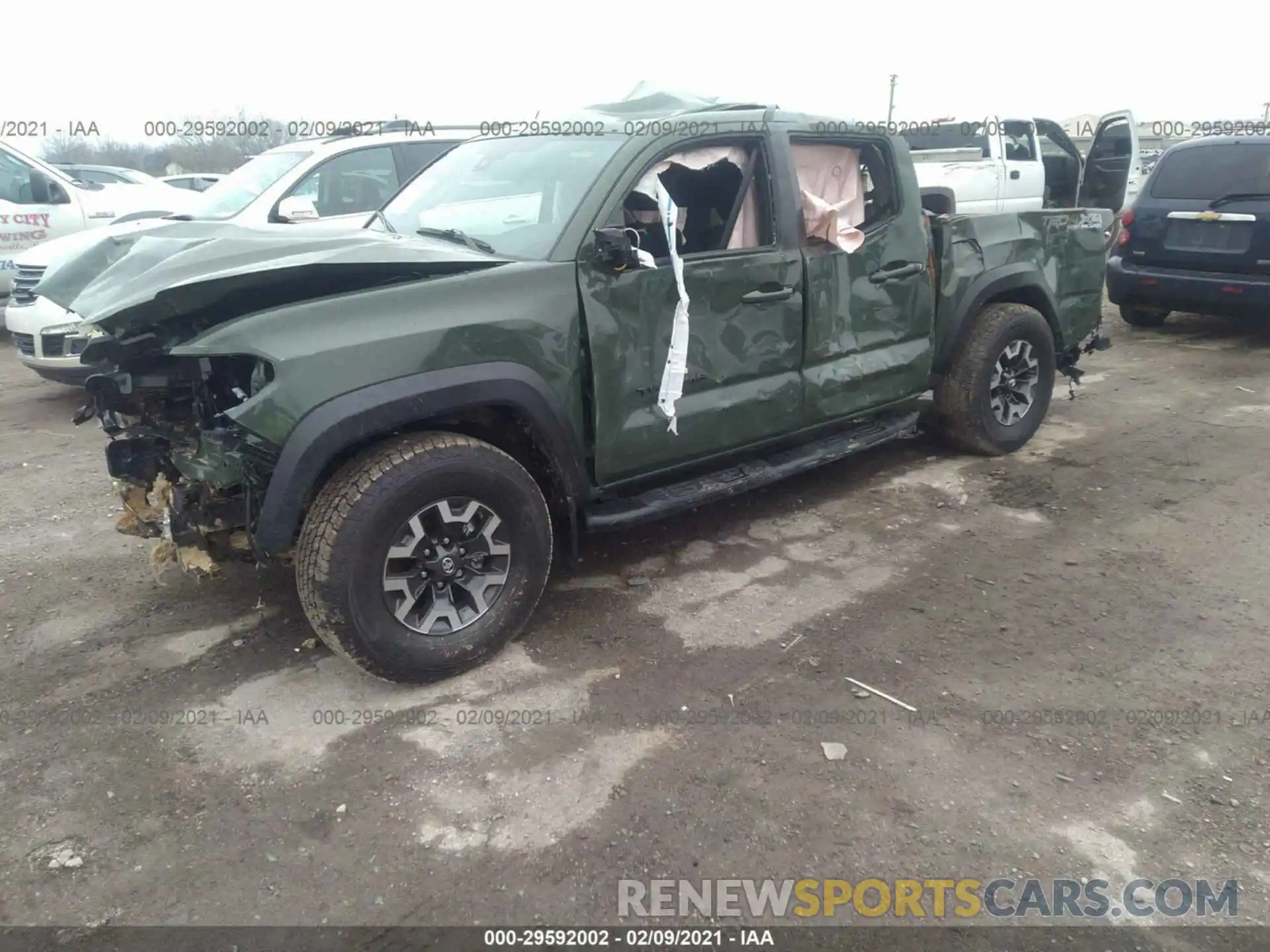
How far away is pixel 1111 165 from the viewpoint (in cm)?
1255

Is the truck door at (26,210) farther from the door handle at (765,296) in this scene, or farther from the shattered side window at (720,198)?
the door handle at (765,296)

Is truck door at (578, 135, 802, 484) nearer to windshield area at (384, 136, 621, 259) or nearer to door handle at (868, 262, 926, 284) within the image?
windshield area at (384, 136, 621, 259)

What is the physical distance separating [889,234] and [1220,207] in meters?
5.02

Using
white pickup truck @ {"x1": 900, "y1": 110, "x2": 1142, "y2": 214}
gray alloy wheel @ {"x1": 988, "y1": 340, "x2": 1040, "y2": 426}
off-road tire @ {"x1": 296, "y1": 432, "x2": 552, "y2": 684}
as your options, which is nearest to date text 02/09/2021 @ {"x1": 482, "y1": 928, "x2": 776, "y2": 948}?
off-road tire @ {"x1": 296, "y1": 432, "x2": 552, "y2": 684}

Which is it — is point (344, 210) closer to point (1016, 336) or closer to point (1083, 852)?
point (1016, 336)

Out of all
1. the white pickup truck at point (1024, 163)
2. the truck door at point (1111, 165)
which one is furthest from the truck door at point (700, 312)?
the truck door at point (1111, 165)

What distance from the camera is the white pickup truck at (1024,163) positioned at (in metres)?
11.5

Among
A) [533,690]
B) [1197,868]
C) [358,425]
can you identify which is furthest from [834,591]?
[358,425]

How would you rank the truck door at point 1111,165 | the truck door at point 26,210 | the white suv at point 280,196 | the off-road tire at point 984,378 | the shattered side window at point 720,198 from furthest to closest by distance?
the truck door at point 1111,165 → the truck door at point 26,210 → the white suv at point 280,196 → the off-road tire at point 984,378 → the shattered side window at point 720,198

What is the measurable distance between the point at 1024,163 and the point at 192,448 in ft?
38.6

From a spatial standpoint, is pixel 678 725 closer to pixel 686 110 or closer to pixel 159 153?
pixel 686 110

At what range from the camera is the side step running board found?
3.71 meters
